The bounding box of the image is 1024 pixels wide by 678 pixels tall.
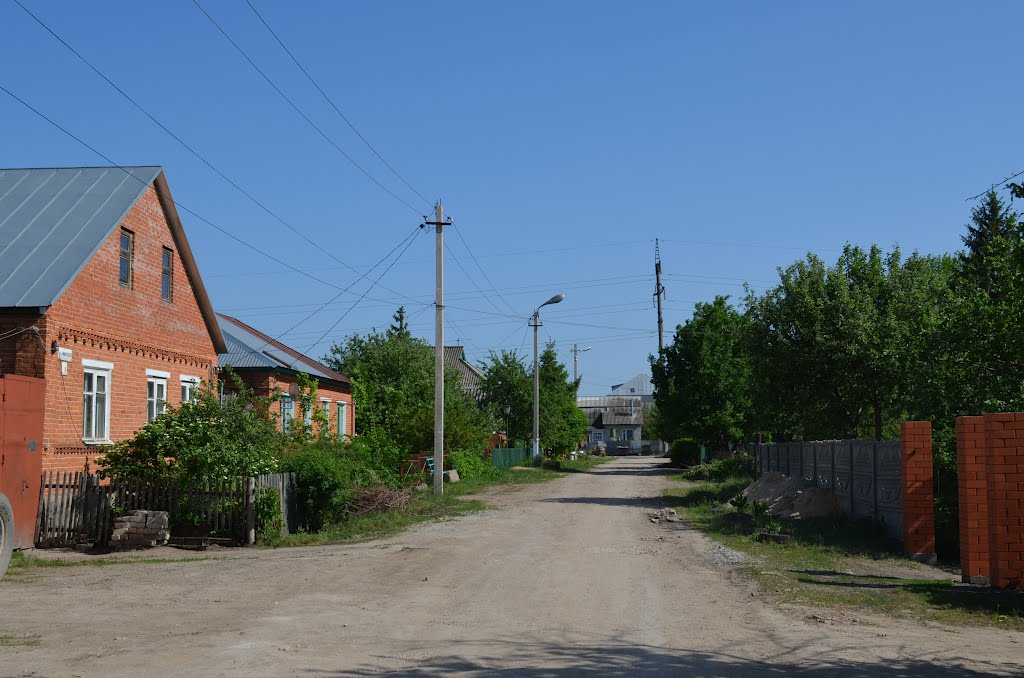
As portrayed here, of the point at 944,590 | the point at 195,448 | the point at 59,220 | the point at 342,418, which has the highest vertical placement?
the point at 59,220

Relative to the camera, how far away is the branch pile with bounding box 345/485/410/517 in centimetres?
2036

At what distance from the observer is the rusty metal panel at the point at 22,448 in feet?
46.0

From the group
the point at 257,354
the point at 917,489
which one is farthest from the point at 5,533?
the point at 257,354

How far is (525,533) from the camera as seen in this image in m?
18.1

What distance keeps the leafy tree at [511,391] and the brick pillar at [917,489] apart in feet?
134

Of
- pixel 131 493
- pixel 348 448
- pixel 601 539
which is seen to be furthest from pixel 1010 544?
pixel 348 448

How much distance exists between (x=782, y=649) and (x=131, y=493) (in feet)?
40.0

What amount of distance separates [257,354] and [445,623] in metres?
21.6

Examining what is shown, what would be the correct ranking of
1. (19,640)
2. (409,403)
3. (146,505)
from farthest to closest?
(409,403) < (146,505) < (19,640)

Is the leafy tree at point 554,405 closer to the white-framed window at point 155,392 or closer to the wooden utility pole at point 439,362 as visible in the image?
the wooden utility pole at point 439,362

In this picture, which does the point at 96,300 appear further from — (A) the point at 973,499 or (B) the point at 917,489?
(A) the point at 973,499

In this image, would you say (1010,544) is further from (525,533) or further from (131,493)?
(131,493)

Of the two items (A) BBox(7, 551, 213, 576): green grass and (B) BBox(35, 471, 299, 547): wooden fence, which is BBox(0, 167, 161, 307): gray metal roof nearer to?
(B) BBox(35, 471, 299, 547): wooden fence

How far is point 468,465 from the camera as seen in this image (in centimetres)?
3803
